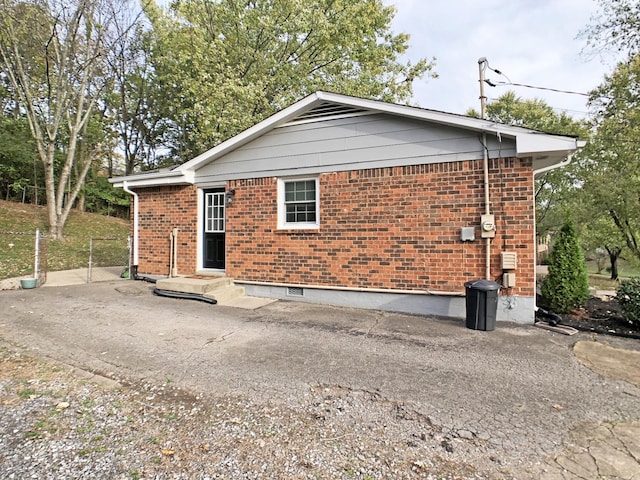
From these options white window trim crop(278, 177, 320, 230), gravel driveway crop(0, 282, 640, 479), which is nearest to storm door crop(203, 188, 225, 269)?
white window trim crop(278, 177, 320, 230)

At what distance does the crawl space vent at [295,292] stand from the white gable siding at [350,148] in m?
2.59

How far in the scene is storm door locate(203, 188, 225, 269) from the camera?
8.59 m

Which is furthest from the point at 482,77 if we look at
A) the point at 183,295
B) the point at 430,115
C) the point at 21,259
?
the point at 21,259

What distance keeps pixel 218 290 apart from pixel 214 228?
1988 millimetres

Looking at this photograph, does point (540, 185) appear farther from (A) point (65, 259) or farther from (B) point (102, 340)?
(A) point (65, 259)

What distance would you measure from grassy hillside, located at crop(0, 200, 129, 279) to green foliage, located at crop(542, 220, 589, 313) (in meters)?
13.5

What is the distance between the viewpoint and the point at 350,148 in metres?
6.84

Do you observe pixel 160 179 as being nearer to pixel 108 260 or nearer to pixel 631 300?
pixel 108 260

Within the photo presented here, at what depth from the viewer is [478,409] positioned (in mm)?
2877

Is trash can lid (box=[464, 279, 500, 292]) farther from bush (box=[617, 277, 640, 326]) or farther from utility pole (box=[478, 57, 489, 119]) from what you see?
utility pole (box=[478, 57, 489, 119])

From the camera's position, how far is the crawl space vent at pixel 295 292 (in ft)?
24.1

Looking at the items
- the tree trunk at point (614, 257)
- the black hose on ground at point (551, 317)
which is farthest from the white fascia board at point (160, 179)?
the tree trunk at point (614, 257)

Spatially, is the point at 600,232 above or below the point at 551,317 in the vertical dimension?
above

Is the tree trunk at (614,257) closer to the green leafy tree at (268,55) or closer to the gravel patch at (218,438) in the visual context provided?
the green leafy tree at (268,55)
